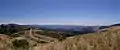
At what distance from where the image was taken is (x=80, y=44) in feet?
15.5

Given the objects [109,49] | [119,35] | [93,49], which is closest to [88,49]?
[93,49]

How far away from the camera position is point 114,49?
406 cm

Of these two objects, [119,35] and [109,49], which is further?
[119,35]

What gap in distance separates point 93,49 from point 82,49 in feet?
0.97

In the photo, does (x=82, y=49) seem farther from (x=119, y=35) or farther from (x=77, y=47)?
(x=119, y=35)

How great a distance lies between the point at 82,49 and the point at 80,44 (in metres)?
0.21

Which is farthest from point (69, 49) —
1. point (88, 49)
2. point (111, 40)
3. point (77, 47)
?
point (111, 40)

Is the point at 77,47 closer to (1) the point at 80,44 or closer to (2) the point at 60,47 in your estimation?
(1) the point at 80,44

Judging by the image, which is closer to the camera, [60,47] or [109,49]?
[109,49]


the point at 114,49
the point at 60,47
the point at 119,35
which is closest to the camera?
the point at 114,49

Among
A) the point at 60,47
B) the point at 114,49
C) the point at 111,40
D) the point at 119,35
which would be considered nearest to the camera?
the point at 114,49

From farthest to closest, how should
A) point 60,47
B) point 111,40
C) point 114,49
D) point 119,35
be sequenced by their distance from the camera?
point 60,47, point 119,35, point 111,40, point 114,49

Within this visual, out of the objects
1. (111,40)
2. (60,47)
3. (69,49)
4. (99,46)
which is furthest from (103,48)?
(60,47)

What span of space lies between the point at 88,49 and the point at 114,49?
17.7 inches
